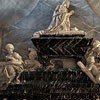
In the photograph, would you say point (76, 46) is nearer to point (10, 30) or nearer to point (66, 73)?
point (66, 73)

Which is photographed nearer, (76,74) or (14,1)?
(76,74)

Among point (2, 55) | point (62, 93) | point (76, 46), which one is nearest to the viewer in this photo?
point (62, 93)

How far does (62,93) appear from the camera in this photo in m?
7.03

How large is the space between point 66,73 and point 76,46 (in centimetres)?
54

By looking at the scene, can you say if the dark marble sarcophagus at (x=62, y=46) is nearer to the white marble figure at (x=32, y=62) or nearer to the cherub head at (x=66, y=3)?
the white marble figure at (x=32, y=62)

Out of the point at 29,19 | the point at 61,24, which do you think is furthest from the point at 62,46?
the point at 29,19

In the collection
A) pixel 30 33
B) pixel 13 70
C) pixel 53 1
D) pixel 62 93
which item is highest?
pixel 53 1

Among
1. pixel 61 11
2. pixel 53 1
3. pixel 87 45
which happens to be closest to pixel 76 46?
pixel 87 45

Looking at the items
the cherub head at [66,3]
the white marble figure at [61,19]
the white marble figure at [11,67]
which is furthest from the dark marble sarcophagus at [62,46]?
the cherub head at [66,3]

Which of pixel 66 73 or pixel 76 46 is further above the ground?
pixel 76 46

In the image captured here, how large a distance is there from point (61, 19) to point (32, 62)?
0.97 metres

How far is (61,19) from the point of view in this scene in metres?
7.86

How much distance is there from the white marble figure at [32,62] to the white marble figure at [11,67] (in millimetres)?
112

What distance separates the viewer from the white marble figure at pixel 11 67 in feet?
24.1
